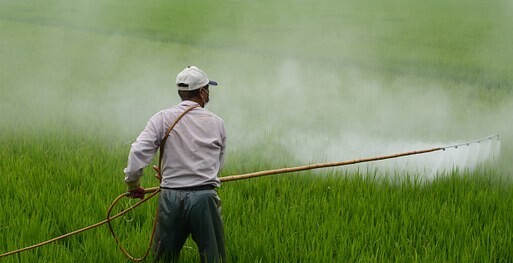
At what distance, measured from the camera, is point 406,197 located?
161 inches

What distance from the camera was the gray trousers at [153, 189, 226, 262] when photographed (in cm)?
278

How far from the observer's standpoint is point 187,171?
9.11ft

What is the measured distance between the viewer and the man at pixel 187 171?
2.77m

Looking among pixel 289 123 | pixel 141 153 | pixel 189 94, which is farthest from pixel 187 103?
pixel 289 123

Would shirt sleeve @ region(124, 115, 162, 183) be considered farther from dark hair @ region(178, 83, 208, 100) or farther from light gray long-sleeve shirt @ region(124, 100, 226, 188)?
dark hair @ region(178, 83, 208, 100)

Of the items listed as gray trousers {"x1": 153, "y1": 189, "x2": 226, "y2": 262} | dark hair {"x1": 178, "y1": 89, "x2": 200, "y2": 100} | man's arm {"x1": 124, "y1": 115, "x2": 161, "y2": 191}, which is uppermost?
dark hair {"x1": 178, "y1": 89, "x2": 200, "y2": 100}

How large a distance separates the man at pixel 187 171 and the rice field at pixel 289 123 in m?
0.35

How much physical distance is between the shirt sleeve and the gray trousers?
6.5 inches

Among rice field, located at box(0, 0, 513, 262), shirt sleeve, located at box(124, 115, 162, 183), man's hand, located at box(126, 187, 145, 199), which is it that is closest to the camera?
shirt sleeve, located at box(124, 115, 162, 183)

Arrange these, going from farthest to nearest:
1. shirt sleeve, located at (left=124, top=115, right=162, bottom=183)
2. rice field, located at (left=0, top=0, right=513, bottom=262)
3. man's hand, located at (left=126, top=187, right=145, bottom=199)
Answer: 1. rice field, located at (left=0, top=0, right=513, bottom=262)
2. man's hand, located at (left=126, top=187, right=145, bottom=199)
3. shirt sleeve, located at (left=124, top=115, right=162, bottom=183)

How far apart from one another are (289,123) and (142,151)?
428 centimetres

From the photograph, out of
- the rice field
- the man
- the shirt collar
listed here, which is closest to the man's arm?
the man

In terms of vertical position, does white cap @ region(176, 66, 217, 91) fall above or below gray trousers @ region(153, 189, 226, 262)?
above

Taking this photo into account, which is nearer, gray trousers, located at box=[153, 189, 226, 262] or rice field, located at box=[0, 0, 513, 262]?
gray trousers, located at box=[153, 189, 226, 262]
